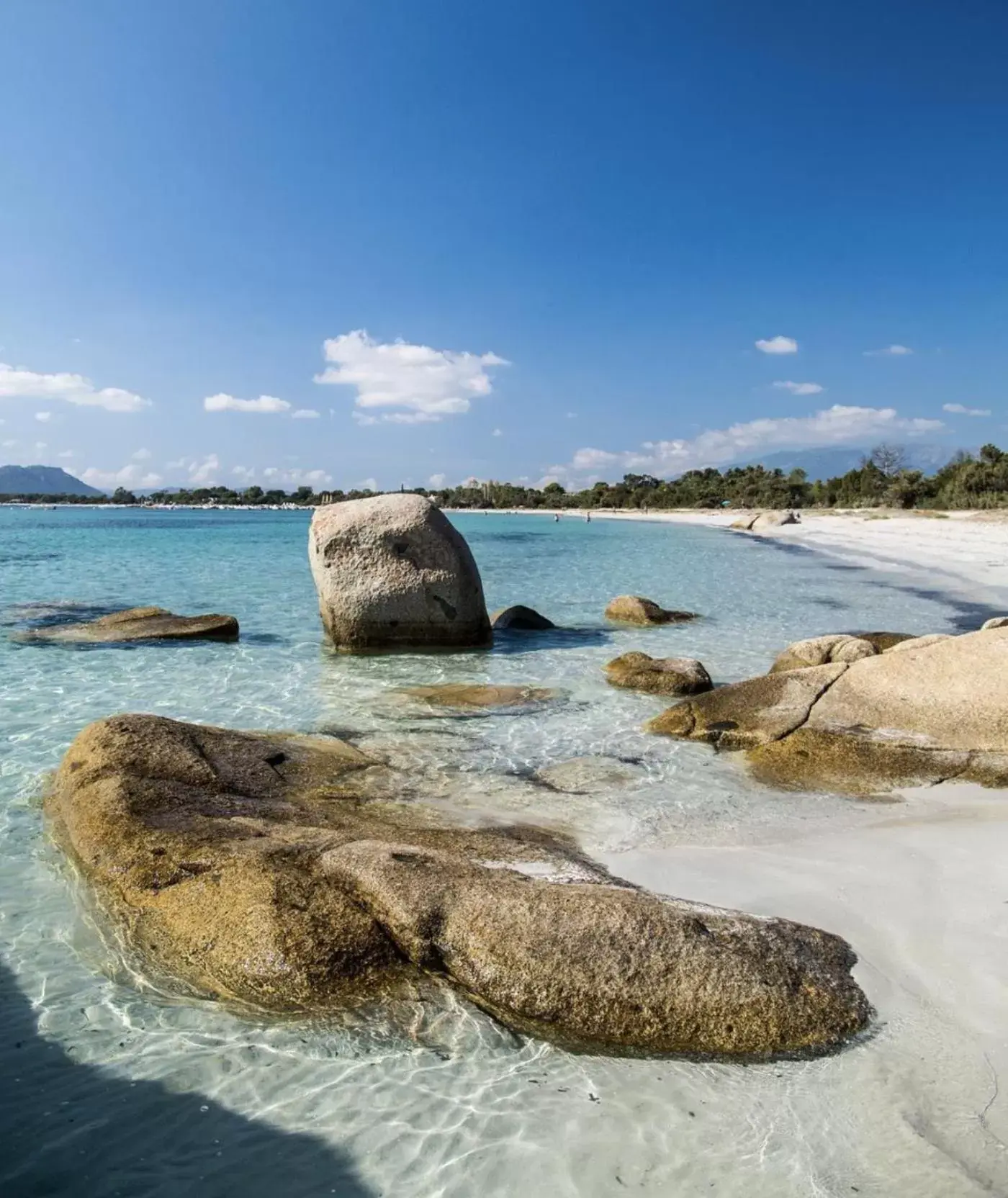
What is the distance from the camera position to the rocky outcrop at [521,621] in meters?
15.3

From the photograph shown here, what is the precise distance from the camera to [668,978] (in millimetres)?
3574

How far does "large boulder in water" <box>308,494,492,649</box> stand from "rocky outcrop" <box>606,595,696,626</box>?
416 centimetres

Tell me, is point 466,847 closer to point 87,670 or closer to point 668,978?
point 668,978

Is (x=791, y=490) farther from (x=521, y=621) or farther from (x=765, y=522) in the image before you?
(x=521, y=621)

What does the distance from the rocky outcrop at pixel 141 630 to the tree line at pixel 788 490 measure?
24.2ft

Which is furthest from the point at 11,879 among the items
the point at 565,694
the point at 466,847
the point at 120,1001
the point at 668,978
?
the point at 565,694

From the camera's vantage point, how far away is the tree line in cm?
6259

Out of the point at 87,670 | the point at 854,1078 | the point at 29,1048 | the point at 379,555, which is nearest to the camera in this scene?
the point at 854,1078

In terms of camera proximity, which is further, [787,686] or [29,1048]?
[787,686]

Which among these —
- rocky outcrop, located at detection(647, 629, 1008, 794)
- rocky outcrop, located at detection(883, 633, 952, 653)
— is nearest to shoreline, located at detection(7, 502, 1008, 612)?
rocky outcrop, located at detection(883, 633, 952, 653)

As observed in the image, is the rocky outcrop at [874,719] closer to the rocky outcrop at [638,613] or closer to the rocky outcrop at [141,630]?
the rocky outcrop at [638,613]

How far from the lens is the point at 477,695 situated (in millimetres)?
9977

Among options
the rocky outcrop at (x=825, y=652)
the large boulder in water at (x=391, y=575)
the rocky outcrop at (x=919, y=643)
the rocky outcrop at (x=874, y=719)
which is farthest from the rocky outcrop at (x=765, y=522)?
the rocky outcrop at (x=874, y=719)

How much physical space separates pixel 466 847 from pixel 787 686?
461 centimetres
